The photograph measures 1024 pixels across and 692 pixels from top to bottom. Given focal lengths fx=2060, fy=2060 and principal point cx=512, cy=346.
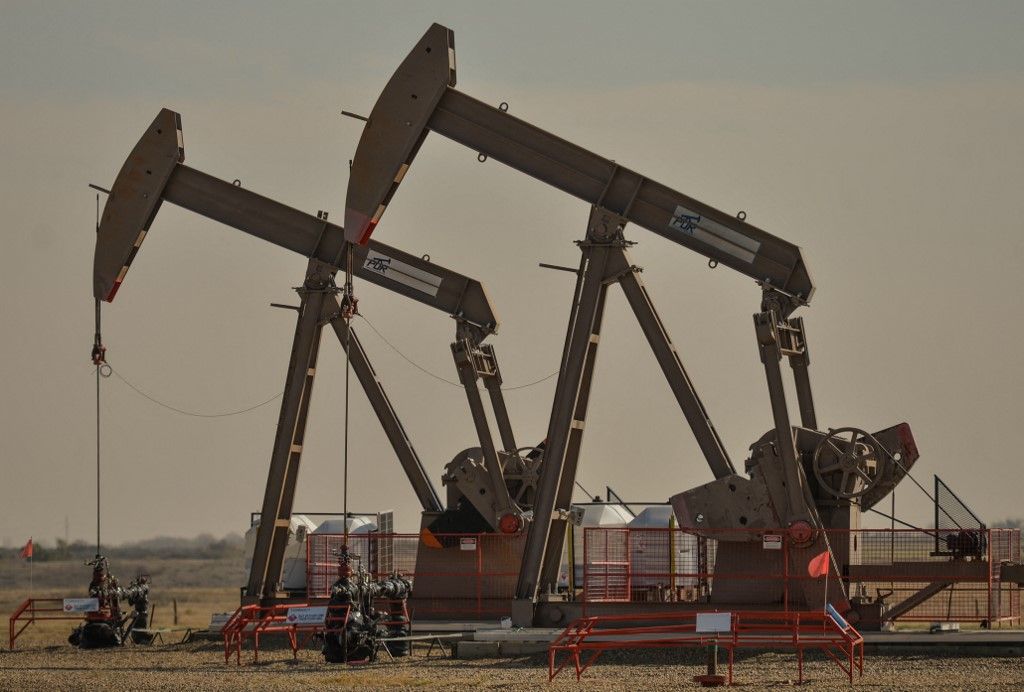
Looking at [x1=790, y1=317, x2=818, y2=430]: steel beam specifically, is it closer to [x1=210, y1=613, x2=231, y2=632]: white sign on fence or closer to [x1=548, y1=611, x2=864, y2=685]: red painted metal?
[x1=548, y1=611, x2=864, y2=685]: red painted metal

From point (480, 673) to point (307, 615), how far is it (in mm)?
2525

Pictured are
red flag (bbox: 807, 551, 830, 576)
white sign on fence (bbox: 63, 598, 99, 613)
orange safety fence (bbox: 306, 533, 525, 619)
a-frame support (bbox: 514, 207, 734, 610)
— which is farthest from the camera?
orange safety fence (bbox: 306, 533, 525, 619)

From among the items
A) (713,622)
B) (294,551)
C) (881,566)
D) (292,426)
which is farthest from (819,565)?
(294,551)

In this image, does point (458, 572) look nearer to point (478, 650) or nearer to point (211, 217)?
point (478, 650)

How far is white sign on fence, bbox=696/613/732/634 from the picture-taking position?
19.5m

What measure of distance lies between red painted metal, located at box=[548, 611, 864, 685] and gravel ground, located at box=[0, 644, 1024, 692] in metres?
0.19

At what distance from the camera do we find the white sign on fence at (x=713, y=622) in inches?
768

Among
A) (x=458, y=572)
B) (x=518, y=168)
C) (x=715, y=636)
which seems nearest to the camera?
(x=715, y=636)

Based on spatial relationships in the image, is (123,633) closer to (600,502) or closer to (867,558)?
(600,502)

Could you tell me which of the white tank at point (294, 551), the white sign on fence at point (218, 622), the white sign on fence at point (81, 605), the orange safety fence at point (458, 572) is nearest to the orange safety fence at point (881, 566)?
the orange safety fence at point (458, 572)

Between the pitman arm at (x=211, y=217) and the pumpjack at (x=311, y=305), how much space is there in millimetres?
14

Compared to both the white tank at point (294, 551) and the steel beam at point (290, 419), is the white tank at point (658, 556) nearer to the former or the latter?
the steel beam at point (290, 419)

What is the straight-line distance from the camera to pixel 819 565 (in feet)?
73.0

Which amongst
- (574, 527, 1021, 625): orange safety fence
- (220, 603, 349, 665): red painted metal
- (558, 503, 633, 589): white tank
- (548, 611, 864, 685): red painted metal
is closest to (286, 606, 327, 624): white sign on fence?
(220, 603, 349, 665): red painted metal
